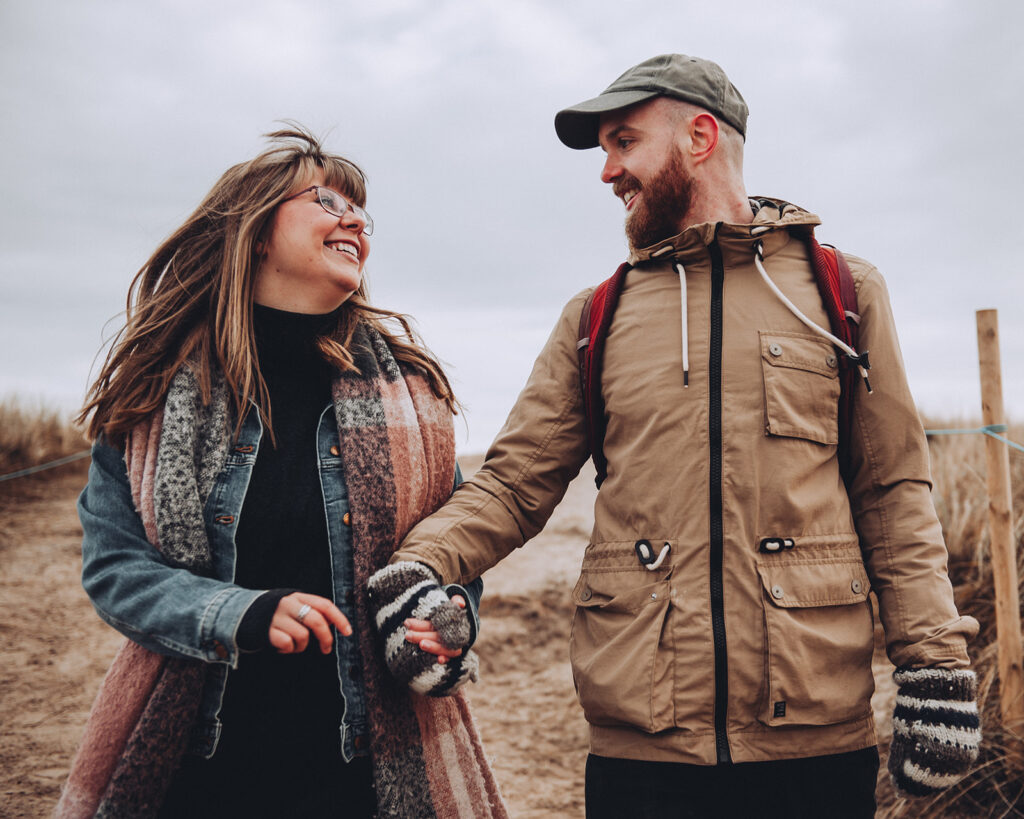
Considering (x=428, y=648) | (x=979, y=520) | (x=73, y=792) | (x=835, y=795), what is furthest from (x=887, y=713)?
(x=73, y=792)

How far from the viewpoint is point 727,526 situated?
80.4 inches

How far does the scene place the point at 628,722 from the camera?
6.65ft

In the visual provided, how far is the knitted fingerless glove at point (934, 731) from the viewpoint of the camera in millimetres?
1901

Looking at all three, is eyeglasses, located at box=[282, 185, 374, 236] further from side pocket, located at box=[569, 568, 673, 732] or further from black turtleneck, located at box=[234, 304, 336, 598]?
side pocket, located at box=[569, 568, 673, 732]

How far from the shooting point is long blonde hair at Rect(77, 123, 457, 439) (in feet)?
7.05

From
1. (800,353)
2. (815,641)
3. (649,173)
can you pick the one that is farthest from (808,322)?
(815,641)

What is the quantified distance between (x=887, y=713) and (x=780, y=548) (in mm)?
3349

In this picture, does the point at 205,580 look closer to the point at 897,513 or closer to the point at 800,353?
the point at 800,353

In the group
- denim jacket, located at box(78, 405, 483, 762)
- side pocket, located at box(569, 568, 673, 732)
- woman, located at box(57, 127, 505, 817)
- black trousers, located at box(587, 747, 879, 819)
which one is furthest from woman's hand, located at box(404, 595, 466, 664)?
black trousers, located at box(587, 747, 879, 819)

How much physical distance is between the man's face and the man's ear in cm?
5

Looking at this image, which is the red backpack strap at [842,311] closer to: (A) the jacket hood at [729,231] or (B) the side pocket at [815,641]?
(A) the jacket hood at [729,231]

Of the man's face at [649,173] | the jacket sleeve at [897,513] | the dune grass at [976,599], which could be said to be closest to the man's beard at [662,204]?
the man's face at [649,173]

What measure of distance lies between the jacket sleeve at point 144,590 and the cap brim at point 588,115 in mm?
1625

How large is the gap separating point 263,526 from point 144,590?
0.32 metres
